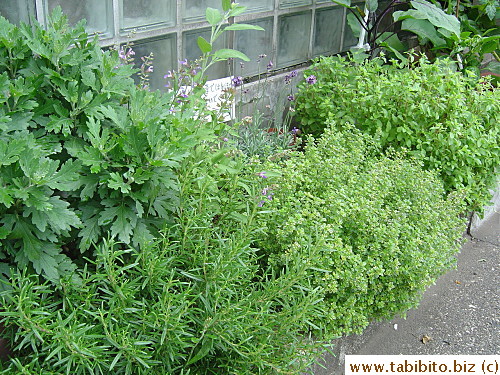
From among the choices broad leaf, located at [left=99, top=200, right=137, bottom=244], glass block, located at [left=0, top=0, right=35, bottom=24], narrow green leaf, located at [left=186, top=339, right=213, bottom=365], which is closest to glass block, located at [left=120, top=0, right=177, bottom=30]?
glass block, located at [left=0, top=0, right=35, bottom=24]

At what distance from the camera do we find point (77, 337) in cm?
175

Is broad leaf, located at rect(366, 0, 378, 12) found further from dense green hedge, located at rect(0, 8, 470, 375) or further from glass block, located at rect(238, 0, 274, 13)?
dense green hedge, located at rect(0, 8, 470, 375)

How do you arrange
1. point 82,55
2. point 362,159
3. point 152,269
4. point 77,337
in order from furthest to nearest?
1. point 362,159
2. point 82,55
3. point 152,269
4. point 77,337

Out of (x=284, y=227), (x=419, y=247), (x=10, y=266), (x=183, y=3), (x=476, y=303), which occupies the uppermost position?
(x=183, y=3)

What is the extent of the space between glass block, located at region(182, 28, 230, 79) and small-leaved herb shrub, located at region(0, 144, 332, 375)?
1.48 metres

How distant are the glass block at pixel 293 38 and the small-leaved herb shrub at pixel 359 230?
4.34 ft

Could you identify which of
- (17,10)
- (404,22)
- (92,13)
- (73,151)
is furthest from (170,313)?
(404,22)

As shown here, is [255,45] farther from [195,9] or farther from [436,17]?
[436,17]

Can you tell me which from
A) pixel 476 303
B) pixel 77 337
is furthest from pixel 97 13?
pixel 476 303

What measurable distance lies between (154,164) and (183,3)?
1.77 meters

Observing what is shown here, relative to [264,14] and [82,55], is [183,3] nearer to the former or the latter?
[264,14]

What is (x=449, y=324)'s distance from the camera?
3275 mm

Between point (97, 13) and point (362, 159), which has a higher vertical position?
point (97, 13)

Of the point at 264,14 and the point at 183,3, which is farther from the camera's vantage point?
the point at 264,14
